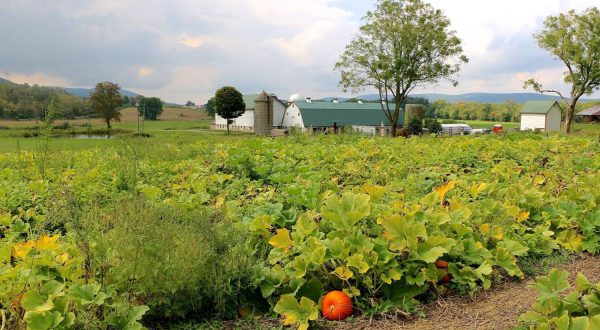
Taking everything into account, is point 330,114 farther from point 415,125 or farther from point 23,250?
point 23,250

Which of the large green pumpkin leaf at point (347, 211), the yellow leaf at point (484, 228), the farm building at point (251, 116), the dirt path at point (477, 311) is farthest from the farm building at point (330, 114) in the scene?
the dirt path at point (477, 311)

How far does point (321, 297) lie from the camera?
8.96 ft

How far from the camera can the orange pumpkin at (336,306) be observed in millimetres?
2578

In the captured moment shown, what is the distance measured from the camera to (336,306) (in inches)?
102

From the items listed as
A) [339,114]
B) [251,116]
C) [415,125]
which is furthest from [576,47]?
[251,116]

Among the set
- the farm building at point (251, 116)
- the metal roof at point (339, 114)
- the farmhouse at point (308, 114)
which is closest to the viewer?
the farmhouse at point (308, 114)

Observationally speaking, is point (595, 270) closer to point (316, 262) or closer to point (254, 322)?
point (316, 262)

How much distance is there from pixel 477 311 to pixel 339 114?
52084 millimetres

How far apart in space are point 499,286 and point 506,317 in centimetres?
55

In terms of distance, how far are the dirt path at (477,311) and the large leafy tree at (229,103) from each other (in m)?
54.1

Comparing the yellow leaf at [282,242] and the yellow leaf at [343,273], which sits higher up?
the yellow leaf at [282,242]

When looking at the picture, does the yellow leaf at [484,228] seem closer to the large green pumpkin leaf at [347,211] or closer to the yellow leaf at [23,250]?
the large green pumpkin leaf at [347,211]

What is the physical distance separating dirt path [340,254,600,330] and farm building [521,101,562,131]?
5123 cm

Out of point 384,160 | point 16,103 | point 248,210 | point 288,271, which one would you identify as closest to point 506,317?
point 288,271
